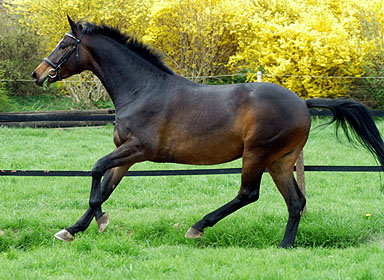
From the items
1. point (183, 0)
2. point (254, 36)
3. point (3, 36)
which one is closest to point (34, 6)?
point (3, 36)

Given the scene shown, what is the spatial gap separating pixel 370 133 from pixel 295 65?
911cm

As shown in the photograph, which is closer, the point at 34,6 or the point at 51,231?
the point at 51,231

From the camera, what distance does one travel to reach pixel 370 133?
17.1 ft

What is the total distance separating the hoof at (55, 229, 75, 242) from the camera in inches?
193

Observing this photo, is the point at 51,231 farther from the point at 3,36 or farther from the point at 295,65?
the point at 3,36

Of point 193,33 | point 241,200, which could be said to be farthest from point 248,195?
point 193,33

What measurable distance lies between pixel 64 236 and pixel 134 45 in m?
2.08

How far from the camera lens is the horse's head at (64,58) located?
5164 mm

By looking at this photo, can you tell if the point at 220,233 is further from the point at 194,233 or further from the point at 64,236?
the point at 64,236

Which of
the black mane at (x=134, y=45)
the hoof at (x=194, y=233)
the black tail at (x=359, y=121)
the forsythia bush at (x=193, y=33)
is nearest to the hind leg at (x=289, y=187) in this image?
the black tail at (x=359, y=121)

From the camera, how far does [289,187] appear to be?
506 centimetres

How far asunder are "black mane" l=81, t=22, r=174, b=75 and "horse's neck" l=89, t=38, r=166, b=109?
0.08 meters

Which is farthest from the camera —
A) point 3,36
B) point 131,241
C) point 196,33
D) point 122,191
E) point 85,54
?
point 3,36

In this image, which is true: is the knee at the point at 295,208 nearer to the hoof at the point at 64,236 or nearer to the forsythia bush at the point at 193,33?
the hoof at the point at 64,236
